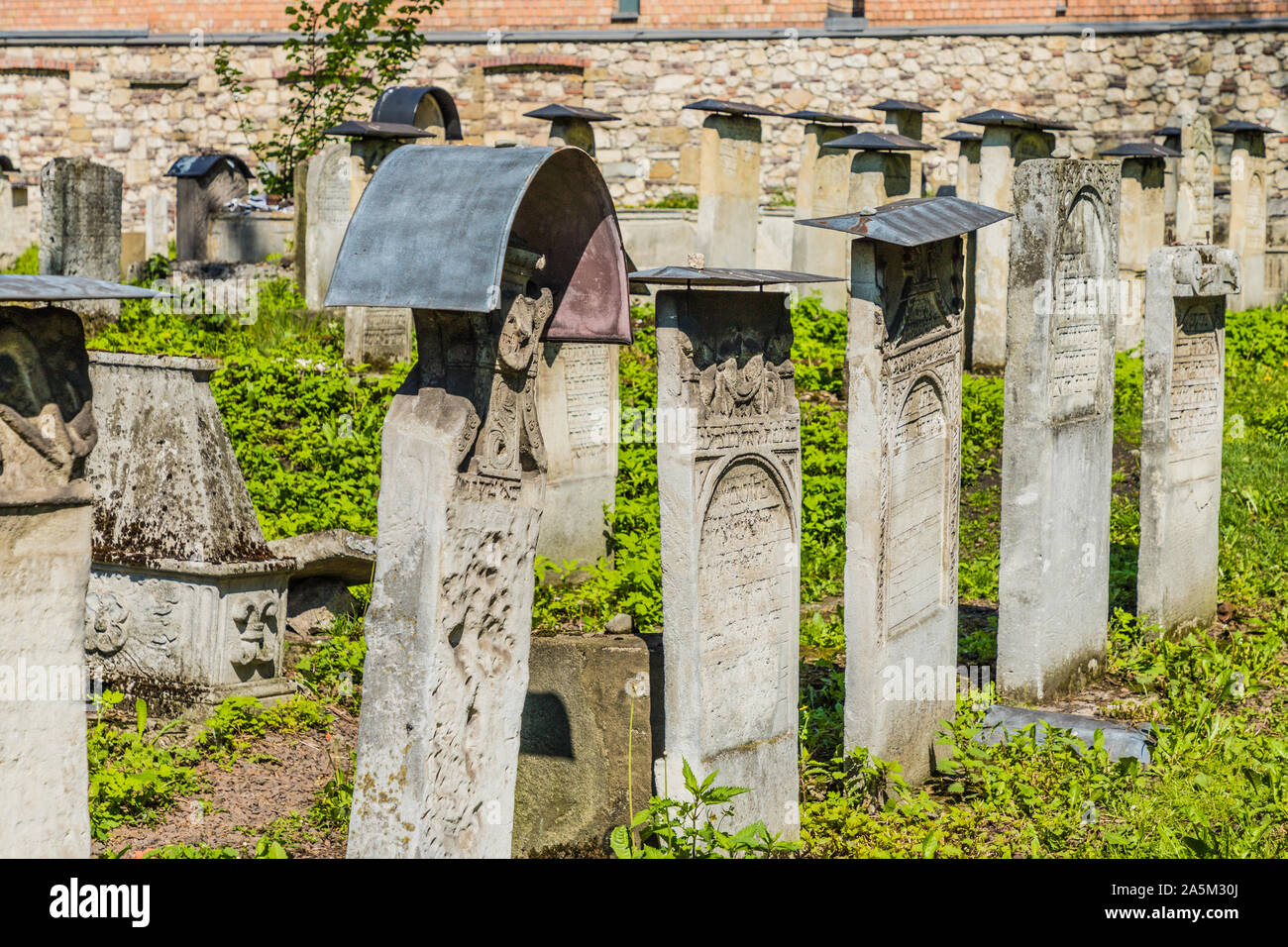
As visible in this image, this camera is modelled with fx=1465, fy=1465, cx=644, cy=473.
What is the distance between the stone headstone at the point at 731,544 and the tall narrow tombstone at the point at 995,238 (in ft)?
26.1

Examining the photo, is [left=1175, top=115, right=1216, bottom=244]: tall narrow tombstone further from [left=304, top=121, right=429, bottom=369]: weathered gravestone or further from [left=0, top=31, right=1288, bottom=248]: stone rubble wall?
[left=304, top=121, right=429, bottom=369]: weathered gravestone

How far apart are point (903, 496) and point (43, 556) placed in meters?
Answer: 3.16

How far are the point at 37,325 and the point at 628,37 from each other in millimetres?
19827

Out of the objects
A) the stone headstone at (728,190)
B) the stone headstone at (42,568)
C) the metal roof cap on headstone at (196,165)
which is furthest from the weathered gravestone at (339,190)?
the stone headstone at (42,568)

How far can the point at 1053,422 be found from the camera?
6547 mm

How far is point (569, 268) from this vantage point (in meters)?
4.53

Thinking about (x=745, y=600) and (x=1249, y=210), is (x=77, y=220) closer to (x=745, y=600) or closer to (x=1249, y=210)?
(x=745, y=600)

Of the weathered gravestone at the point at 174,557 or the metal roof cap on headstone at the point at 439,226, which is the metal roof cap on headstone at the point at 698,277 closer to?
the metal roof cap on headstone at the point at 439,226

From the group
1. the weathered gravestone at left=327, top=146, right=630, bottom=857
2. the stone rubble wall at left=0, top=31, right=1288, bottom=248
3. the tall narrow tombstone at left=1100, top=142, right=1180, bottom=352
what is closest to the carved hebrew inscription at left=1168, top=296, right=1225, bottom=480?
the weathered gravestone at left=327, top=146, right=630, bottom=857

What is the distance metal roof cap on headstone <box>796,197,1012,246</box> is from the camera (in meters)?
5.18

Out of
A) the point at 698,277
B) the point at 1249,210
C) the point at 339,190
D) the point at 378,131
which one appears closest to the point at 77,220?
the point at 339,190

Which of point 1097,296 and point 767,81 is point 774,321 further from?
point 767,81

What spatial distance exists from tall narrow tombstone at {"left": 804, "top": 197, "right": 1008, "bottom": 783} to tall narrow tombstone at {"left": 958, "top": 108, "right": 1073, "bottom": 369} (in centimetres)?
689
